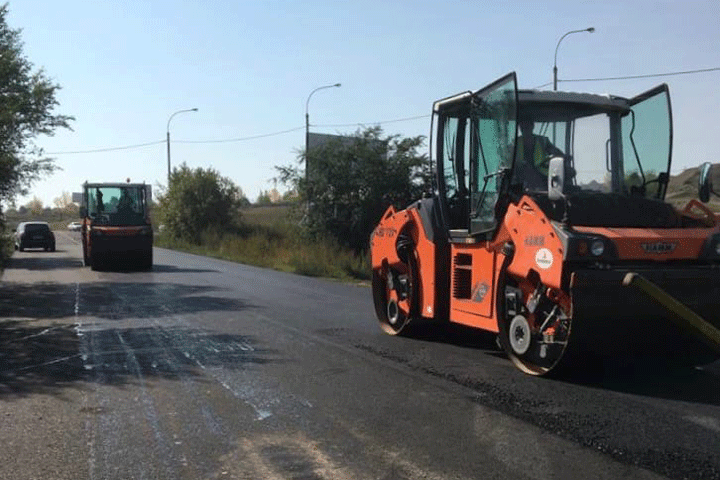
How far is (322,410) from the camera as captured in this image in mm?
6047

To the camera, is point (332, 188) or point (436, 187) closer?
point (436, 187)

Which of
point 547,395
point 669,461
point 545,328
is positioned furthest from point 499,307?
point 669,461

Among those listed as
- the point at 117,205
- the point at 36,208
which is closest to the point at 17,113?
the point at 117,205

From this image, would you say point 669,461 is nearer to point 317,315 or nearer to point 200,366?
point 200,366

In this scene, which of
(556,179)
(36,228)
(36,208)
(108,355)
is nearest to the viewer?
(556,179)

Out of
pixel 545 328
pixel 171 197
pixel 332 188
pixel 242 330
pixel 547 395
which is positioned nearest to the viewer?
pixel 547 395

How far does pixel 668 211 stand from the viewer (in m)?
7.36

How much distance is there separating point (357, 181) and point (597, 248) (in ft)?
81.4

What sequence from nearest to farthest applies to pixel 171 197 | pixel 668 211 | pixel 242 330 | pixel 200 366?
pixel 668 211 → pixel 200 366 → pixel 242 330 → pixel 171 197

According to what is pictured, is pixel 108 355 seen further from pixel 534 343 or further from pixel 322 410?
pixel 534 343

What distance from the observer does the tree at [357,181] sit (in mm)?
30906

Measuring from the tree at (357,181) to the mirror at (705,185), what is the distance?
23002mm

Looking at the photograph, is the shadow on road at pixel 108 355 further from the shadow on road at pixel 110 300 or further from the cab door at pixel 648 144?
the cab door at pixel 648 144

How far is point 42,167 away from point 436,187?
2330 cm
